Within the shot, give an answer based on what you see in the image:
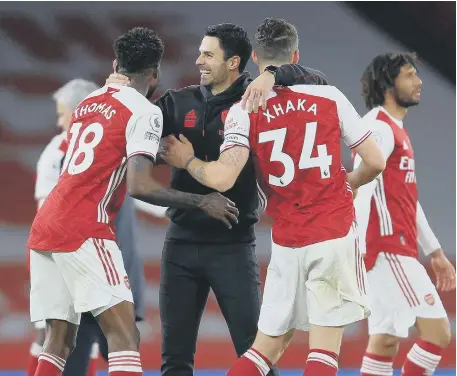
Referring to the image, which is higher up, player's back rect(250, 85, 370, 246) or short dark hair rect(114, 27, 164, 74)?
short dark hair rect(114, 27, 164, 74)

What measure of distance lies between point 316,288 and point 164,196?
0.72 m

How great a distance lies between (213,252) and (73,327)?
731 millimetres

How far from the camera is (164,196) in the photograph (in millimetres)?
3850

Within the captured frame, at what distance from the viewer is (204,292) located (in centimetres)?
445

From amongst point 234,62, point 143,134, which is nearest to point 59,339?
point 143,134

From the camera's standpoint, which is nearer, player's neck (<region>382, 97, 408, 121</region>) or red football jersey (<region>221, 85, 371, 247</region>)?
red football jersey (<region>221, 85, 371, 247</region>)

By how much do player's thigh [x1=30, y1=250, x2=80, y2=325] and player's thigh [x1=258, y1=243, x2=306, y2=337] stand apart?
814 millimetres

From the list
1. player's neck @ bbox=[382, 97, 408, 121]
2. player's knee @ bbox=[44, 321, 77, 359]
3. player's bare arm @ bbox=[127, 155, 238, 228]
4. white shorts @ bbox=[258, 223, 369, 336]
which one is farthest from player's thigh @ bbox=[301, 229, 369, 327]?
player's neck @ bbox=[382, 97, 408, 121]

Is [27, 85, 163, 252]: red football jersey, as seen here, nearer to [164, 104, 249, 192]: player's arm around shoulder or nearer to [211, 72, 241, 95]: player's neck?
[164, 104, 249, 192]: player's arm around shoulder

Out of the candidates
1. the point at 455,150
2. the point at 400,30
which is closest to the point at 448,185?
the point at 455,150

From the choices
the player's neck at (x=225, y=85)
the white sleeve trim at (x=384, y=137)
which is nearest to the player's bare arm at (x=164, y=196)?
the player's neck at (x=225, y=85)

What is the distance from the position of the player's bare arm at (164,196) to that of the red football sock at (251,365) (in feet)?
1.81

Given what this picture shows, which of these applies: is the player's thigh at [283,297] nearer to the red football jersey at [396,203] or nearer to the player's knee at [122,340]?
the player's knee at [122,340]

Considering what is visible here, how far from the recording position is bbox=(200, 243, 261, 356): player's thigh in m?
4.27
